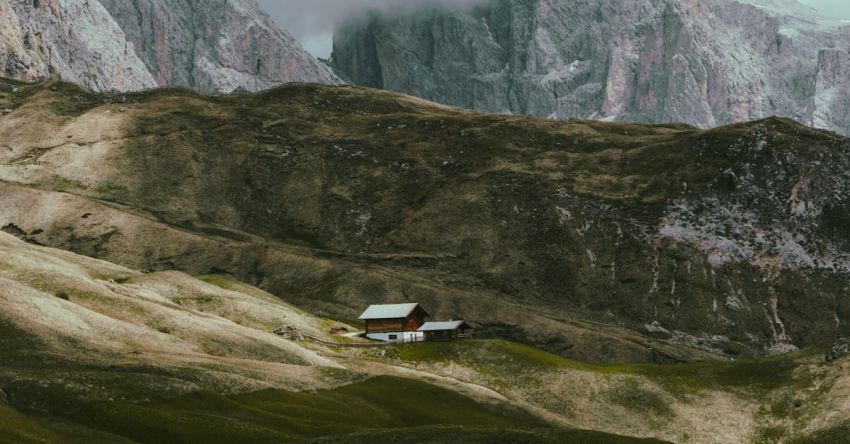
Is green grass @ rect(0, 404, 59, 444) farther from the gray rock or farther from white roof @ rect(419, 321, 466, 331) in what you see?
the gray rock

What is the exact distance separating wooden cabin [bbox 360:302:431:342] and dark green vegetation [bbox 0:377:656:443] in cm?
6176

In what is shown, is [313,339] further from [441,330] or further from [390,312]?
[441,330]

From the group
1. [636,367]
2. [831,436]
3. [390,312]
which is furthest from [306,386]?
[390,312]

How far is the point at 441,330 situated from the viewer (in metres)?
147

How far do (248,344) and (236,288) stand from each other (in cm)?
7450

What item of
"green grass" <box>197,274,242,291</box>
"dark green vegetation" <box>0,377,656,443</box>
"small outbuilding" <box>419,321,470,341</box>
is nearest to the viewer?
"dark green vegetation" <box>0,377,656,443</box>

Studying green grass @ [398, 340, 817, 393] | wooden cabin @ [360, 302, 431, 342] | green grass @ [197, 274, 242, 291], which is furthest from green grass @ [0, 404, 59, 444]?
green grass @ [197, 274, 242, 291]

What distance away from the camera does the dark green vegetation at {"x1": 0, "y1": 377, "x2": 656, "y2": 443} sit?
194 ft

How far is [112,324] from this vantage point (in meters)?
94.2

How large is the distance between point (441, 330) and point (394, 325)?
794 centimetres

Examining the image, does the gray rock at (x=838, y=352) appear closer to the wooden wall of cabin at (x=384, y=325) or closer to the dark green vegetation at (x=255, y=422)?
the dark green vegetation at (x=255, y=422)

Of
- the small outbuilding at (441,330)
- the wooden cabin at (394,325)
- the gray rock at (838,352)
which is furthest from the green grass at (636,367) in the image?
the wooden cabin at (394,325)

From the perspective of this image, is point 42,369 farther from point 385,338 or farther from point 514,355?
point 385,338

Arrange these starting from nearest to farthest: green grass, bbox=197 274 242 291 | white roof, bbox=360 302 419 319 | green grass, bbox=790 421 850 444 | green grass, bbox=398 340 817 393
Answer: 1. green grass, bbox=790 421 850 444
2. green grass, bbox=398 340 817 393
3. white roof, bbox=360 302 419 319
4. green grass, bbox=197 274 242 291
